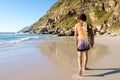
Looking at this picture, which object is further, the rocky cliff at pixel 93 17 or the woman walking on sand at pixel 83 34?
the rocky cliff at pixel 93 17

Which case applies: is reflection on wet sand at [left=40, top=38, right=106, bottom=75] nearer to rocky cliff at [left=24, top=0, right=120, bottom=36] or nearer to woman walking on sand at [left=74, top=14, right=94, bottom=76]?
woman walking on sand at [left=74, top=14, right=94, bottom=76]

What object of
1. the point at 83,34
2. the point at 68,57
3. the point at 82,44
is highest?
the point at 83,34

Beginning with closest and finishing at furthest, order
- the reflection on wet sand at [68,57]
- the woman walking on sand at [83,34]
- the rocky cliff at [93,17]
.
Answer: the woman walking on sand at [83,34]
the reflection on wet sand at [68,57]
the rocky cliff at [93,17]

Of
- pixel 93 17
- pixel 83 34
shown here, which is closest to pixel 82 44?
pixel 83 34

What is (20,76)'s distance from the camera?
9.04 meters

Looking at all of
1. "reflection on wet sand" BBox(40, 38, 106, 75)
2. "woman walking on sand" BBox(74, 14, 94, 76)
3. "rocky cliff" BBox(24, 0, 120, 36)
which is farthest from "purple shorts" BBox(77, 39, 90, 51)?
"rocky cliff" BBox(24, 0, 120, 36)

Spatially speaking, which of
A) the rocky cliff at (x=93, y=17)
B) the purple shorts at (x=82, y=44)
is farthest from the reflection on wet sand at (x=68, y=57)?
the rocky cliff at (x=93, y=17)

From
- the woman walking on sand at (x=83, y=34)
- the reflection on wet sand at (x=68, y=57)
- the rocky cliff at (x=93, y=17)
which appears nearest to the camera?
the woman walking on sand at (x=83, y=34)

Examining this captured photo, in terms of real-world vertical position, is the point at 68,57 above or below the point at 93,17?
below

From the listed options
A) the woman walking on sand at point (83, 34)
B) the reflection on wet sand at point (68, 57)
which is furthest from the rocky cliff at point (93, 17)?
the woman walking on sand at point (83, 34)

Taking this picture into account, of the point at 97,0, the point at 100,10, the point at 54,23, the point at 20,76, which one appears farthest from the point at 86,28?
the point at 54,23

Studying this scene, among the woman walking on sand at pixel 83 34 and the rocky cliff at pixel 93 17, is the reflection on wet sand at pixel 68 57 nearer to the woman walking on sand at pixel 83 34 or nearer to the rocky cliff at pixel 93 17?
the woman walking on sand at pixel 83 34

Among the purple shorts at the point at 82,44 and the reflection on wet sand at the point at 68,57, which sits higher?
the purple shorts at the point at 82,44

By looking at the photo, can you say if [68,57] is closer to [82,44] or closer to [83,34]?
[82,44]
